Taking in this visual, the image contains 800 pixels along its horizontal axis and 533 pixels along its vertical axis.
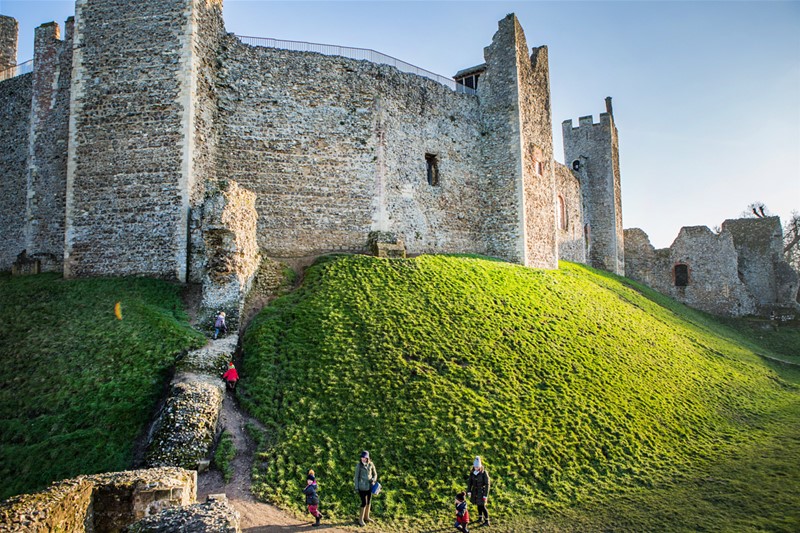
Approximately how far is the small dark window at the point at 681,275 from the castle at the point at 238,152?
53.8 ft

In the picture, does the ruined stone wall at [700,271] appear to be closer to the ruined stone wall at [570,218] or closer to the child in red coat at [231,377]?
the ruined stone wall at [570,218]

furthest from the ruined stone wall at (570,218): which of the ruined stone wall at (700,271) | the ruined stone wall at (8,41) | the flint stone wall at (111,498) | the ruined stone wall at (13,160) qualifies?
the ruined stone wall at (8,41)

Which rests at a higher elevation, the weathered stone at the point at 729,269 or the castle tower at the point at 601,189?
the castle tower at the point at 601,189

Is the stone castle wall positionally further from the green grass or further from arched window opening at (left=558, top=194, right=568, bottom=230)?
arched window opening at (left=558, top=194, right=568, bottom=230)

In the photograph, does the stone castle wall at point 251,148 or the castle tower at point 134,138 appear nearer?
the castle tower at point 134,138

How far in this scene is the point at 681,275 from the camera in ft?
131

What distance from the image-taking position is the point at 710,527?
1004cm

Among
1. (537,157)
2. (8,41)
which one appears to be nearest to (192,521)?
(537,157)

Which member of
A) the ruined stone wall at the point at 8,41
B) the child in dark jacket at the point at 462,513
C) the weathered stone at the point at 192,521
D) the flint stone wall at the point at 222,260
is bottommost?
the child in dark jacket at the point at 462,513

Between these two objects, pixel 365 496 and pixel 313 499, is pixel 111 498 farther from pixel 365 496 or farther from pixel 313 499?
pixel 365 496

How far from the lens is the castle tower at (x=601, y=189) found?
41.1 metres

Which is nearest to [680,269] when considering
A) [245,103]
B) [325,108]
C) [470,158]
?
[470,158]

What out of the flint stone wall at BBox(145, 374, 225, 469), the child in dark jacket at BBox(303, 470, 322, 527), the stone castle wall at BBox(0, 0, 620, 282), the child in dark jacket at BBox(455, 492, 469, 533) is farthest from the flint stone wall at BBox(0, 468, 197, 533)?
the stone castle wall at BBox(0, 0, 620, 282)

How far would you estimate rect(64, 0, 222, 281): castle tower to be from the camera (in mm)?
18406
